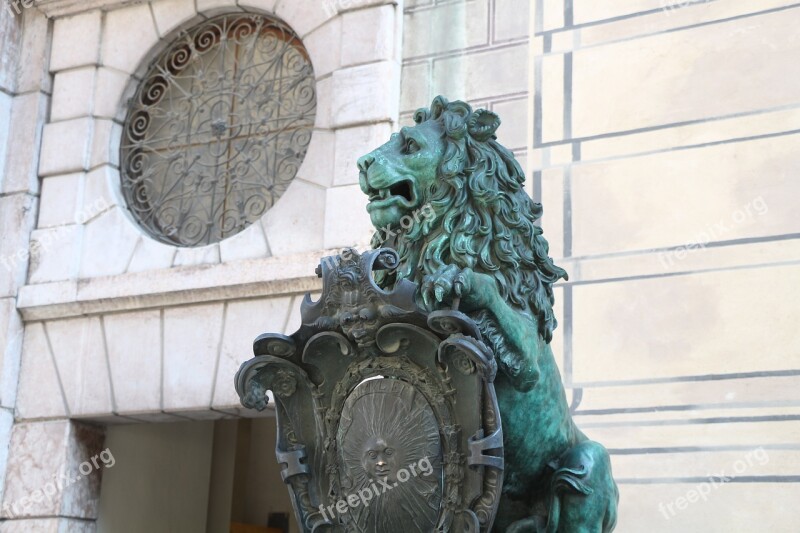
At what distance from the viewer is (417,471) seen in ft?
9.72

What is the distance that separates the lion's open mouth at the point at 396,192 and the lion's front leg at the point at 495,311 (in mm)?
286

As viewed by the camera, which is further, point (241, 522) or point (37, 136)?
point (241, 522)

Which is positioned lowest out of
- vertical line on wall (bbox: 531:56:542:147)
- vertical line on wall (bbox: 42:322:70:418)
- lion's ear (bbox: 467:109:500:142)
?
vertical line on wall (bbox: 42:322:70:418)

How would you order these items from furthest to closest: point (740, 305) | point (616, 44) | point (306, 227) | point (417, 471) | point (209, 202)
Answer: point (209, 202) < point (306, 227) < point (616, 44) < point (740, 305) < point (417, 471)

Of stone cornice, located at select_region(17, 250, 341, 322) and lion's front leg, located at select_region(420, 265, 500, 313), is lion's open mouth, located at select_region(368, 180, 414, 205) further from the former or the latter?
stone cornice, located at select_region(17, 250, 341, 322)

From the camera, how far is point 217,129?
7.14 metres

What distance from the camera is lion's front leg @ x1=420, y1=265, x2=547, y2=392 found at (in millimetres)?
2861

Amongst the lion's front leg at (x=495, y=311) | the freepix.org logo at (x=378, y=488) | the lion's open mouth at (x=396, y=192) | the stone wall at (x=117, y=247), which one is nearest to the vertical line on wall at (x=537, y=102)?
the stone wall at (x=117, y=247)

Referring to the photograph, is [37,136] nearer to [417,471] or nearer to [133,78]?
[133,78]

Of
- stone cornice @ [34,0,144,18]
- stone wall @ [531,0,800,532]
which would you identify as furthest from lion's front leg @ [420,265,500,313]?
stone cornice @ [34,0,144,18]

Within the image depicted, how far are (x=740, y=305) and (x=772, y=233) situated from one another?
0.37m

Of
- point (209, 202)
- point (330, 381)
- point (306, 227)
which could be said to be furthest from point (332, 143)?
point (330, 381)

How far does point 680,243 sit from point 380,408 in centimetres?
286

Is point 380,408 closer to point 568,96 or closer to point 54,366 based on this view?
point 568,96
